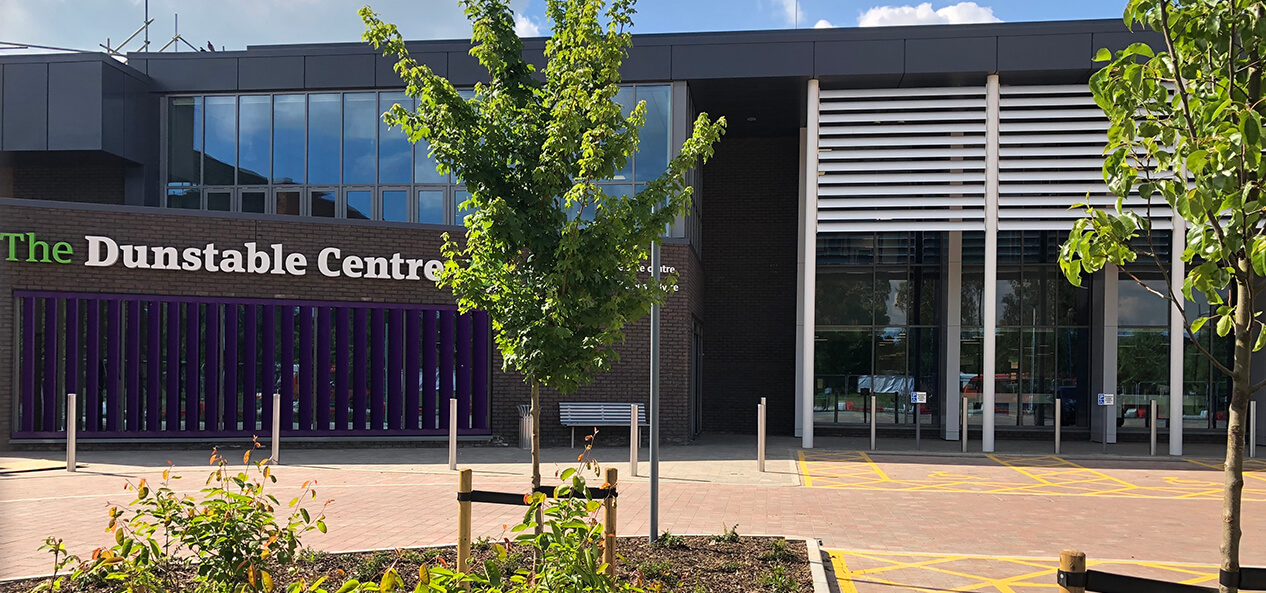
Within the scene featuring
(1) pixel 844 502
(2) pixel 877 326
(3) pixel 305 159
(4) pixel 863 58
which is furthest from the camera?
Answer: (2) pixel 877 326

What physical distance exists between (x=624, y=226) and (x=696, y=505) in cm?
509

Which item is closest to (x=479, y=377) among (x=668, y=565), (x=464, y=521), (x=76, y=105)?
(x=76, y=105)

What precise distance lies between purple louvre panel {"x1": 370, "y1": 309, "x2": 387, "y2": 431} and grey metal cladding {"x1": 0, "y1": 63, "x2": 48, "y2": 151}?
332 inches

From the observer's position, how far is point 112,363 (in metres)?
16.9

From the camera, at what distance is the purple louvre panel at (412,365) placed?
716 inches

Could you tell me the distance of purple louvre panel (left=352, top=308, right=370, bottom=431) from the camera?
59.1ft

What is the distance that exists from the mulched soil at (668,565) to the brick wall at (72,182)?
16.8 metres

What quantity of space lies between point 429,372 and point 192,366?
4258mm

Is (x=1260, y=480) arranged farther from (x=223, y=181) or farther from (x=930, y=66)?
(x=223, y=181)

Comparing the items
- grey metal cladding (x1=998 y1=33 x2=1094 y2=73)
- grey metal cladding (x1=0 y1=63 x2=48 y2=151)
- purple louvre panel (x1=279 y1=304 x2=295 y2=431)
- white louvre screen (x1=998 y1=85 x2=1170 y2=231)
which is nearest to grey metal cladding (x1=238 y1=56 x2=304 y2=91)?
grey metal cladding (x1=0 y1=63 x2=48 y2=151)

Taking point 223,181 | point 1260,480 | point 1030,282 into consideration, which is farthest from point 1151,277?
point 223,181

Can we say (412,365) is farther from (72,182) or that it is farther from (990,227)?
(990,227)

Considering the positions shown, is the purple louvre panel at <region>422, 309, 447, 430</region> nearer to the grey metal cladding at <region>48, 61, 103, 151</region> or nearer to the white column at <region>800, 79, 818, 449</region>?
the white column at <region>800, 79, 818, 449</region>

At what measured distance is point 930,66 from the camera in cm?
1866
